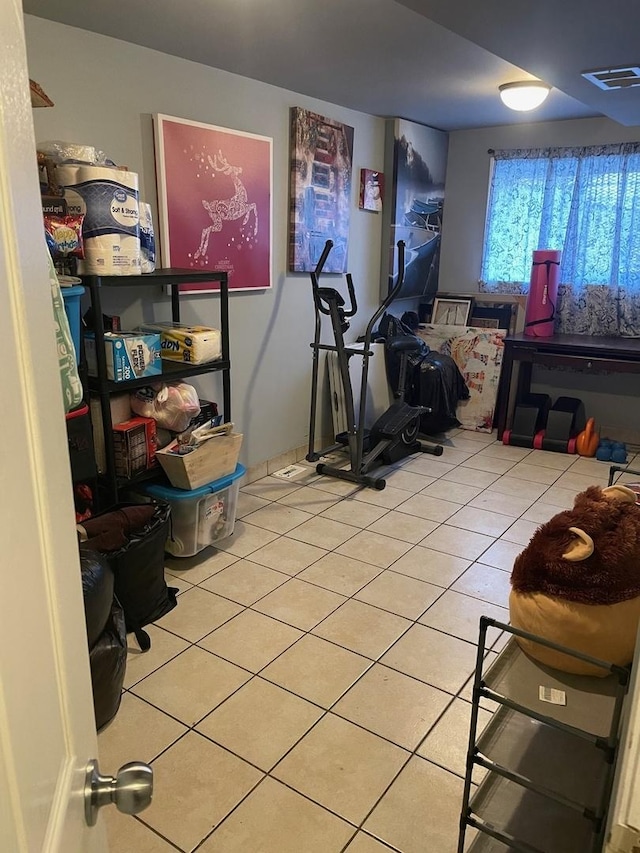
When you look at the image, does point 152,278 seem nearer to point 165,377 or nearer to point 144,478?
point 165,377

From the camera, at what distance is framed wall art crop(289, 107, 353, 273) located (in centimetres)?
366

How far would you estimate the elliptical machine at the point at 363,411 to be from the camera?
362cm

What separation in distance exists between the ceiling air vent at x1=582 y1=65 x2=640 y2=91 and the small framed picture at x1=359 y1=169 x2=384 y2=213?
184 cm

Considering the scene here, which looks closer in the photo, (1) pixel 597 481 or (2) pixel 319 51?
(2) pixel 319 51

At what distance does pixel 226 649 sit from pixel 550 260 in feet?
12.0

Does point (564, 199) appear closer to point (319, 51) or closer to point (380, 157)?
point (380, 157)

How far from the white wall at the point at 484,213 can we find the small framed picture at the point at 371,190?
0.91 meters

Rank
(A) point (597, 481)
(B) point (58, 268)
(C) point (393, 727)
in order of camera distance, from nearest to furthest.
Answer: (C) point (393, 727) → (B) point (58, 268) → (A) point (597, 481)

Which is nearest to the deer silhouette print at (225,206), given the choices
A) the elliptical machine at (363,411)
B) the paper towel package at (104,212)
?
the elliptical machine at (363,411)

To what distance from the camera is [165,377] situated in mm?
2625

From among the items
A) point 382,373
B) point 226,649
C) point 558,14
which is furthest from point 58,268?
point 382,373

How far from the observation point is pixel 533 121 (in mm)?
4547

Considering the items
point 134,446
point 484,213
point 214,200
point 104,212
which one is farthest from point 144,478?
point 484,213

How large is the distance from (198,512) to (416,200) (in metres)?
3.18
